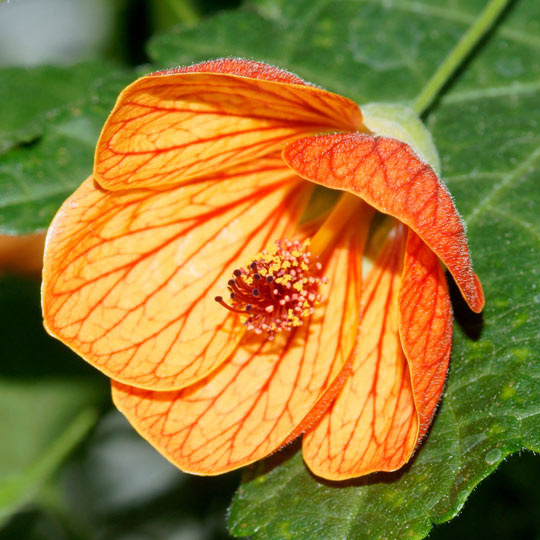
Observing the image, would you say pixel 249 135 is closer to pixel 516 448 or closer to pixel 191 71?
pixel 191 71

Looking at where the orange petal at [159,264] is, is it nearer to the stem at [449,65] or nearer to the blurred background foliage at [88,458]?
the stem at [449,65]

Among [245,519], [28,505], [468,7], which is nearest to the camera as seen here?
[245,519]

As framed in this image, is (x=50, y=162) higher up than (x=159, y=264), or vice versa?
(x=159, y=264)

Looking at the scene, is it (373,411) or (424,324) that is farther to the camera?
(373,411)

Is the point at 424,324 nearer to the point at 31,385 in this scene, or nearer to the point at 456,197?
the point at 456,197

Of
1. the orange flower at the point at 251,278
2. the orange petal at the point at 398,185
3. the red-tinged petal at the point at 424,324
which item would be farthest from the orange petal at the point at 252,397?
the orange petal at the point at 398,185

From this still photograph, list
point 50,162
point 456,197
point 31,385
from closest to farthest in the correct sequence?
point 456,197
point 50,162
point 31,385

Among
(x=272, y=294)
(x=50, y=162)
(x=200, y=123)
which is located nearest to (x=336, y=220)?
(x=272, y=294)

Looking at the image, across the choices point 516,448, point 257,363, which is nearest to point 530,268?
point 516,448
